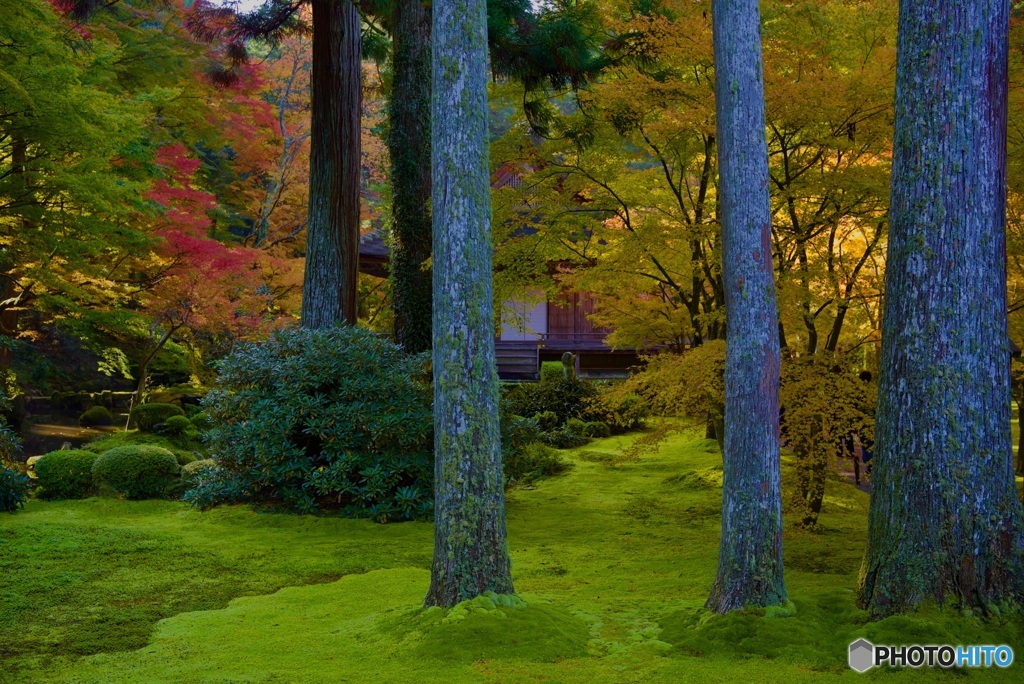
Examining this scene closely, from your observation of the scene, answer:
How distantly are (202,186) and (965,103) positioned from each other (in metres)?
18.9

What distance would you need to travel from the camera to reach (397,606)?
5.49 m

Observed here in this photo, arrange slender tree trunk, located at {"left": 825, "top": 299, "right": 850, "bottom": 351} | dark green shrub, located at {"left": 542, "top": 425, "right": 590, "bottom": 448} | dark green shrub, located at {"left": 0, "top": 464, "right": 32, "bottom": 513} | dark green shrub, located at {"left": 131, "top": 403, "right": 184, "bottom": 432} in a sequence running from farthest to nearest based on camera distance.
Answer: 1. dark green shrub, located at {"left": 542, "top": 425, "right": 590, "bottom": 448}
2. dark green shrub, located at {"left": 131, "top": 403, "right": 184, "bottom": 432}
3. dark green shrub, located at {"left": 0, "top": 464, "right": 32, "bottom": 513}
4. slender tree trunk, located at {"left": 825, "top": 299, "right": 850, "bottom": 351}

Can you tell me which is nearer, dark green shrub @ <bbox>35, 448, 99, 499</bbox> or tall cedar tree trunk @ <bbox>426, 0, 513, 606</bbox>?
tall cedar tree trunk @ <bbox>426, 0, 513, 606</bbox>

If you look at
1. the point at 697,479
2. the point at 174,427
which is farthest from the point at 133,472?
the point at 697,479

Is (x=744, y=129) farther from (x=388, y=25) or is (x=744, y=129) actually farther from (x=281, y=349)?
(x=388, y=25)

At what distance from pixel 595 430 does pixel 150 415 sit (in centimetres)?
845

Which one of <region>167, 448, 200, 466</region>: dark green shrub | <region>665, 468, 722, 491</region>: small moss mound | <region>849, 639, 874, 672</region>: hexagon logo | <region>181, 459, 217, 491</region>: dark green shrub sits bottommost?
<region>665, 468, 722, 491</region>: small moss mound

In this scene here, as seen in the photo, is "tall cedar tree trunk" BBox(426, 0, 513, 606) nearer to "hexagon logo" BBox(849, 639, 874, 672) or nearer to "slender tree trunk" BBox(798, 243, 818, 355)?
"hexagon logo" BBox(849, 639, 874, 672)

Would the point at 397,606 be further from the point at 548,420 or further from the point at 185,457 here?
the point at 548,420

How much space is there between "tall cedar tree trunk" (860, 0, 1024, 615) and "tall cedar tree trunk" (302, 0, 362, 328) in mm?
7747

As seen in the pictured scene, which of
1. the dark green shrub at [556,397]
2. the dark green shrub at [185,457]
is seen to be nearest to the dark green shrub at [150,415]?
the dark green shrub at [185,457]

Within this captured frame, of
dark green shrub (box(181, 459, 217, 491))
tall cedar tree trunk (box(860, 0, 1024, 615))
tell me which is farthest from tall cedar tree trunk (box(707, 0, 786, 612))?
dark green shrub (box(181, 459, 217, 491))

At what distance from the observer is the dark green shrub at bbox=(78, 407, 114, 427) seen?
1884 centimetres

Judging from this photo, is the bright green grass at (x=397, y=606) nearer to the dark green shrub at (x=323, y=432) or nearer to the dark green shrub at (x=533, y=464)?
the dark green shrub at (x=323, y=432)
